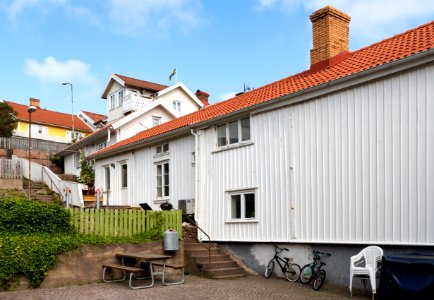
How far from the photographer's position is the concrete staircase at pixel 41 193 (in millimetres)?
26155

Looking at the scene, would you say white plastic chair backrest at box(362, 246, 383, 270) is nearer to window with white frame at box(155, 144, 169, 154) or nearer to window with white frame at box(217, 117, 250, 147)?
window with white frame at box(217, 117, 250, 147)

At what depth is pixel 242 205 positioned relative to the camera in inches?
556

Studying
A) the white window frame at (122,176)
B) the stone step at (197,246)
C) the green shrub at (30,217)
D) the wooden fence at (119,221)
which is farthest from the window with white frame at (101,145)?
the green shrub at (30,217)

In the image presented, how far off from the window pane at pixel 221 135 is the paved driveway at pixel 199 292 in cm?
474

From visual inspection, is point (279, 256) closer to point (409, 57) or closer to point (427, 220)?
point (427, 220)

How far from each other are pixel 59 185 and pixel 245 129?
55.0 feet

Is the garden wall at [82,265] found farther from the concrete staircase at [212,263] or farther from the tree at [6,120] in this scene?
the tree at [6,120]

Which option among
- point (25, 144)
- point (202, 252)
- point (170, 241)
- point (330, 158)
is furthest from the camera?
point (25, 144)

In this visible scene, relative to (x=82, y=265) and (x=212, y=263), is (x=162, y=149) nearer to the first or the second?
(x=212, y=263)

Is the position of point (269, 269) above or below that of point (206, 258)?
below

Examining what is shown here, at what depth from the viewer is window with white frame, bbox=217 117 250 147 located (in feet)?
47.1

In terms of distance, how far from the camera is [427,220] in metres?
9.30

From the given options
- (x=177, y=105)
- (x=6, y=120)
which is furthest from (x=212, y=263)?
(x=6, y=120)

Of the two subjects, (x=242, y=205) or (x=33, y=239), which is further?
(x=242, y=205)
